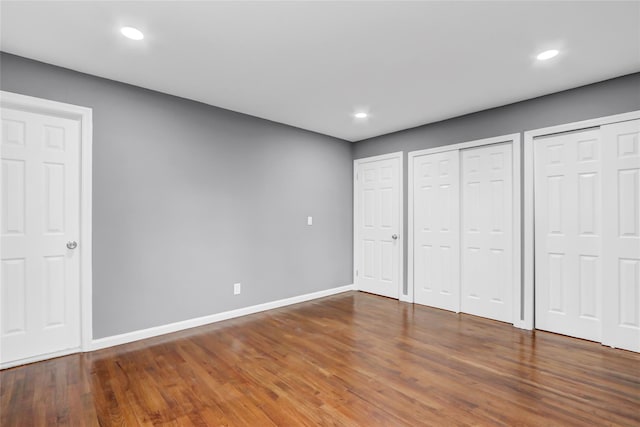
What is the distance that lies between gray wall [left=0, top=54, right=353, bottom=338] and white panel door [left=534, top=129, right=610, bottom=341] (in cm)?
289

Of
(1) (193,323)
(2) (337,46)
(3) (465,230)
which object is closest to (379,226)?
(3) (465,230)

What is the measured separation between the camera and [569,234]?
3.33 metres

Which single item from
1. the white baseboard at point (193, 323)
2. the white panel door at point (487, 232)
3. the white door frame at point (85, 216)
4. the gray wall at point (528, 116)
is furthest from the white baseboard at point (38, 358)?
the white panel door at point (487, 232)

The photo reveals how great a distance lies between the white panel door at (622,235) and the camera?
2932 mm

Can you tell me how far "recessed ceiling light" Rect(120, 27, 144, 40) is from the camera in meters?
2.28

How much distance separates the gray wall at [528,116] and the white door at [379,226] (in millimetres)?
194

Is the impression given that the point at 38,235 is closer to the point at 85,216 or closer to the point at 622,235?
the point at 85,216

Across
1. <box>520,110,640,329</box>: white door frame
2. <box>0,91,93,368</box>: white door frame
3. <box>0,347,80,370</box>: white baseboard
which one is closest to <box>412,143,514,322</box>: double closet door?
<box>520,110,640,329</box>: white door frame

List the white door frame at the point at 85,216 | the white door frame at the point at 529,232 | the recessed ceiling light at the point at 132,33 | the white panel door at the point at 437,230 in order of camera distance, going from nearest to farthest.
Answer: the recessed ceiling light at the point at 132,33
the white door frame at the point at 85,216
the white door frame at the point at 529,232
the white panel door at the point at 437,230

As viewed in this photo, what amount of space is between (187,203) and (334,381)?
7.96 ft

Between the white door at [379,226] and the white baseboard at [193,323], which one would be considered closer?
the white baseboard at [193,323]

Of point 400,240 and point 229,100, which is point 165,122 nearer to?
point 229,100

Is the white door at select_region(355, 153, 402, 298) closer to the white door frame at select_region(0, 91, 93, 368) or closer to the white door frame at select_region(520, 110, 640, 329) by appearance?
the white door frame at select_region(520, 110, 640, 329)

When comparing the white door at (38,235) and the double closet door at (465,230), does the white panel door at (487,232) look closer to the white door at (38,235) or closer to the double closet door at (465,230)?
the double closet door at (465,230)
